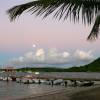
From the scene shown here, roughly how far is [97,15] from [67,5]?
1.01m

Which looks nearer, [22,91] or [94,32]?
[94,32]

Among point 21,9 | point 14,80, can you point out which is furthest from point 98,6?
point 14,80

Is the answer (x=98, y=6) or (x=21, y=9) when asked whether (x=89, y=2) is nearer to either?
(x=98, y=6)

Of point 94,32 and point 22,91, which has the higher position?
point 94,32

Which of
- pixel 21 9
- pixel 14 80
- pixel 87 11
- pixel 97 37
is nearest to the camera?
pixel 21 9

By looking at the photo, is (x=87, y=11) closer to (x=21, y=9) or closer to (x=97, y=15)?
(x=97, y=15)

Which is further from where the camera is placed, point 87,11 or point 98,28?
point 98,28

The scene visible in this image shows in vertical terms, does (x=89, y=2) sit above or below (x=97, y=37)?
above

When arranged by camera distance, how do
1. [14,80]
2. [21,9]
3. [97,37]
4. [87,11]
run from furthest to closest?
[14,80] < [97,37] < [87,11] < [21,9]

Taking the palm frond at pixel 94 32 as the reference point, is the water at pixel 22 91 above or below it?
below

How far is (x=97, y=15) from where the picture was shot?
828 cm

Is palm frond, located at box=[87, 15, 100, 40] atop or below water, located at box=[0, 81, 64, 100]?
atop

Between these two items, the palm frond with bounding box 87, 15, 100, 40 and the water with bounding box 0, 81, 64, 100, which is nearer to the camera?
the palm frond with bounding box 87, 15, 100, 40

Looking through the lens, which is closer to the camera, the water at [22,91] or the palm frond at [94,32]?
the palm frond at [94,32]
